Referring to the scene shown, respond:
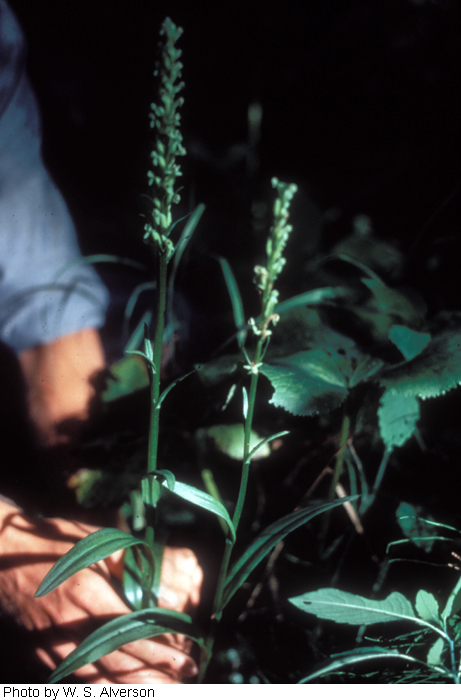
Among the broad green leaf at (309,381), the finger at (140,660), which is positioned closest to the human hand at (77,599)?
the finger at (140,660)

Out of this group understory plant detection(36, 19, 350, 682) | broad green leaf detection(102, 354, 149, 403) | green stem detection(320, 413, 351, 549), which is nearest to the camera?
understory plant detection(36, 19, 350, 682)

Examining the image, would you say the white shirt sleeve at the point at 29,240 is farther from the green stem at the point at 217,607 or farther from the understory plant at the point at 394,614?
the understory plant at the point at 394,614

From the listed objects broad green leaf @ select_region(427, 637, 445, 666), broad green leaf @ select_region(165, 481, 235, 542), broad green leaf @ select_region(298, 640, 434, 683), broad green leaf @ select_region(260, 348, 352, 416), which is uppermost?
broad green leaf @ select_region(260, 348, 352, 416)

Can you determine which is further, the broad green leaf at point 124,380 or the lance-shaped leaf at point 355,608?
the broad green leaf at point 124,380

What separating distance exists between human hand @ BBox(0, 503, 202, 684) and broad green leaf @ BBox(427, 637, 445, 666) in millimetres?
325

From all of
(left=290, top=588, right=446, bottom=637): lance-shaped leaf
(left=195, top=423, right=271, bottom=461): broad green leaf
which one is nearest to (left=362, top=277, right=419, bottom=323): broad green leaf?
(left=195, top=423, right=271, bottom=461): broad green leaf

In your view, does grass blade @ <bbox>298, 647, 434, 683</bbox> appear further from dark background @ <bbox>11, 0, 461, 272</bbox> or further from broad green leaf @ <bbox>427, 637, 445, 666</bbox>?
A: dark background @ <bbox>11, 0, 461, 272</bbox>

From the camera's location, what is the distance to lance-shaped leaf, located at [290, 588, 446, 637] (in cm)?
43

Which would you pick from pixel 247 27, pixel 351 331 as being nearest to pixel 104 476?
pixel 351 331

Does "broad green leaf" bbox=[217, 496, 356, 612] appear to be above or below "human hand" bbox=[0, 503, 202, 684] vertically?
above

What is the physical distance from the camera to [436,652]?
447 millimetres

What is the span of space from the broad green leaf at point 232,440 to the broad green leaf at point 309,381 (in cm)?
A: 14

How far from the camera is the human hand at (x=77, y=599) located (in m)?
0.52
